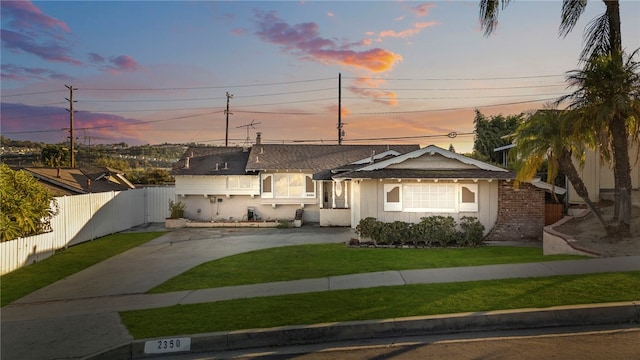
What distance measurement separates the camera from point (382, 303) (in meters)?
7.30

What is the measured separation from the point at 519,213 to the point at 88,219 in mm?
18198

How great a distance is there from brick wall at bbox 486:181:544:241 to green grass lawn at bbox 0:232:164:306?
47.2 ft

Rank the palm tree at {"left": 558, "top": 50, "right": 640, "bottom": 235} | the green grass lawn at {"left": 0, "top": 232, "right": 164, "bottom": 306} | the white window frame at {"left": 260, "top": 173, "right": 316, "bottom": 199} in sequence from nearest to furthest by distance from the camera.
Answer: the green grass lawn at {"left": 0, "top": 232, "right": 164, "bottom": 306} < the palm tree at {"left": 558, "top": 50, "right": 640, "bottom": 235} < the white window frame at {"left": 260, "top": 173, "right": 316, "bottom": 199}

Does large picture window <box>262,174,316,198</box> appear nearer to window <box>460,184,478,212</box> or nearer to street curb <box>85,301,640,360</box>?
window <box>460,184,478,212</box>

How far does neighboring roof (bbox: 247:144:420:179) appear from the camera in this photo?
1000 inches

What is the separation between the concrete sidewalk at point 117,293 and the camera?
21.3 ft

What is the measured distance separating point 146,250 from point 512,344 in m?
13.4

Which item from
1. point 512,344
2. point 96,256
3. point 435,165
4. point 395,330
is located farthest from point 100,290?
→ point 435,165

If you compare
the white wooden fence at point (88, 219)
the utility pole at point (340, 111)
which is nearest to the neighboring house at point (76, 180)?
the white wooden fence at point (88, 219)

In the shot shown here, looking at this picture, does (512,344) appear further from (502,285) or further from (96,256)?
(96,256)

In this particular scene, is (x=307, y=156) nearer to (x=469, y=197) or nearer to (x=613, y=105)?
(x=469, y=197)

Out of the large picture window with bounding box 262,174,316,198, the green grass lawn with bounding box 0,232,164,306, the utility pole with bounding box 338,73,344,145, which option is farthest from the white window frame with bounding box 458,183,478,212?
the utility pole with bounding box 338,73,344,145

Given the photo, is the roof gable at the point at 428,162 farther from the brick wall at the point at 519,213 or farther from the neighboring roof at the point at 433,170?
the brick wall at the point at 519,213

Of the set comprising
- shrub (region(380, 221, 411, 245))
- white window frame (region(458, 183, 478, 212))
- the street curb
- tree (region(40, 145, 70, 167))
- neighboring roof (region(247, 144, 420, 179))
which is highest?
tree (region(40, 145, 70, 167))
